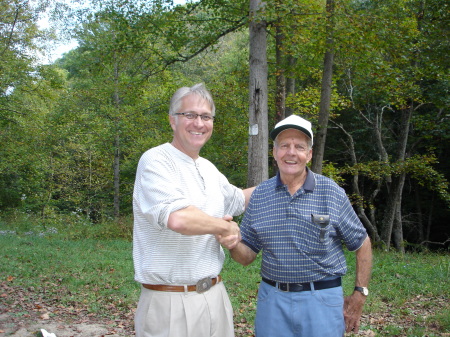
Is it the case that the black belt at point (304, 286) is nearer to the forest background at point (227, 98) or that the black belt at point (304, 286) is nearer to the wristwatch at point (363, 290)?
the wristwatch at point (363, 290)

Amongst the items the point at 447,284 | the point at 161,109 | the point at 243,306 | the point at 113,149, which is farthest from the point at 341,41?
the point at 113,149

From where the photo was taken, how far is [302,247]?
2.60m

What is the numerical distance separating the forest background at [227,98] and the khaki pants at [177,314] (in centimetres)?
695

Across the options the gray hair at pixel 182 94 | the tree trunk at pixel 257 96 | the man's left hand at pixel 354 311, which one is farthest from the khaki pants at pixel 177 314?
the tree trunk at pixel 257 96

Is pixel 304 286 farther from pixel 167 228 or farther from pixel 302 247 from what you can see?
pixel 167 228

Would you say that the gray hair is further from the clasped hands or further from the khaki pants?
the khaki pants

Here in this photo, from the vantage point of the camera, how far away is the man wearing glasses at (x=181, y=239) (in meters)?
2.51

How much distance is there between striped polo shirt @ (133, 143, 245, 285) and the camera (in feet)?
8.20

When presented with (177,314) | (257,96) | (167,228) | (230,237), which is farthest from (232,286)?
(167,228)

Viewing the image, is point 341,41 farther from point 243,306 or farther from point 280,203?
point 280,203

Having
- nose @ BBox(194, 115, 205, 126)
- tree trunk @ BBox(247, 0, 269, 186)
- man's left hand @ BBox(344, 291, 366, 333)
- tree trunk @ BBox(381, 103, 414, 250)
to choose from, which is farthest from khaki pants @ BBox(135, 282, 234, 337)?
tree trunk @ BBox(381, 103, 414, 250)

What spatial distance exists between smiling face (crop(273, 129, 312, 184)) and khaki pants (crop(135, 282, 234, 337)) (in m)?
0.85

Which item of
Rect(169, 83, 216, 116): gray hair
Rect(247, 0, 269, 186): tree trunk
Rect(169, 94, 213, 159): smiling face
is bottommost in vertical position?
Rect(169, 94, 213, 159): smiling face

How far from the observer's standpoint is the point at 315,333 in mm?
2512
